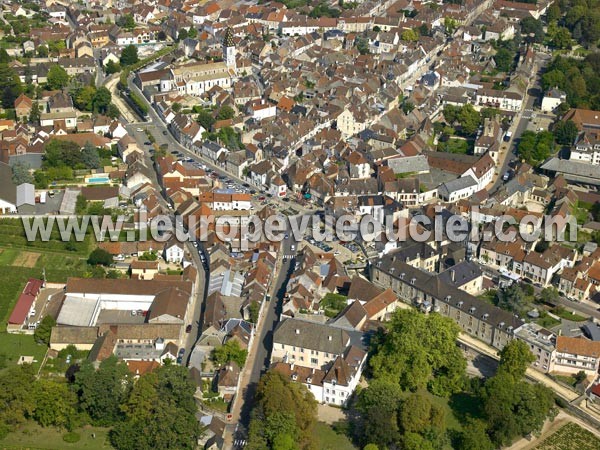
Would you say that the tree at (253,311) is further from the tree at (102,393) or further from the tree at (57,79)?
the tree at (57,79)

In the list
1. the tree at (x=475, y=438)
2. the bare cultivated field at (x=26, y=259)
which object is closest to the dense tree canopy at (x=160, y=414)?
the tree at (x=475, y=438)

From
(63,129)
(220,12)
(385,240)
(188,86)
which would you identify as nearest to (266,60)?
(188,86)

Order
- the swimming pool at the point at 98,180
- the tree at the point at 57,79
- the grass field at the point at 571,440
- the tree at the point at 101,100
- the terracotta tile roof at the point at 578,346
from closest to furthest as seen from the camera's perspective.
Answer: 1. the grass field at the point at 571,440
2. the terracotta tile roof at the point at 578,346
3. the swimming pool at the point at 98,180
4. the tree at the point at 101,100
5. the tree at the point at 57,79

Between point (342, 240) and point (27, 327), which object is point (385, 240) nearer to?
point (342, 240)

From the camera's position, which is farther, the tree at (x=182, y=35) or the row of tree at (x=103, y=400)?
the tree at (x=182, y=35)

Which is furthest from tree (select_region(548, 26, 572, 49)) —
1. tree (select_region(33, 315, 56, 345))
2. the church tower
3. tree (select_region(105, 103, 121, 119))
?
tree (select_region(33, 315, 56, 345))

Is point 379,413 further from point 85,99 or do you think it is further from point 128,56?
point 128,56
